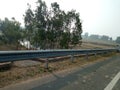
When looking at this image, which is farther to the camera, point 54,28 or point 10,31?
point 10,31

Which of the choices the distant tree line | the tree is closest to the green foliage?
the distant tree line

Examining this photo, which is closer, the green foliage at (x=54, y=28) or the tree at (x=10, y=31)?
the green foliage at (x=54, y=28)

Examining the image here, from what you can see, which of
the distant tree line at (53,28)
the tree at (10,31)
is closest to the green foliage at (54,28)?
the distant tree line at (53,28)

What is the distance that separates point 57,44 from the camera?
3991 centimetres

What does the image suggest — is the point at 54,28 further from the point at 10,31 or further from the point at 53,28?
the point at 10,31

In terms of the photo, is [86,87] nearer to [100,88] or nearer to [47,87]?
[100,88]

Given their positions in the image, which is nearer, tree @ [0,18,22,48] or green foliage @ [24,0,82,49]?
green foliage @ [24,0,82,49]

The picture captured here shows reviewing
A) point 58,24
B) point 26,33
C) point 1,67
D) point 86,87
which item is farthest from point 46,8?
point 86,87

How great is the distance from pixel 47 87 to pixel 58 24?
104ft

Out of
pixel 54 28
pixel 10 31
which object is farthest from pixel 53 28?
pixel 10 31

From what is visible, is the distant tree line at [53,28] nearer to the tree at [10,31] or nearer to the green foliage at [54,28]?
the green foliage at [54,28]

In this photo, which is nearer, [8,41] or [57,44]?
[57,44]

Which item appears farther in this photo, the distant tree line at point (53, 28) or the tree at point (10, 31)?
the tree at point (10, 31)

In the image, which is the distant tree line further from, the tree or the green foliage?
the tree
